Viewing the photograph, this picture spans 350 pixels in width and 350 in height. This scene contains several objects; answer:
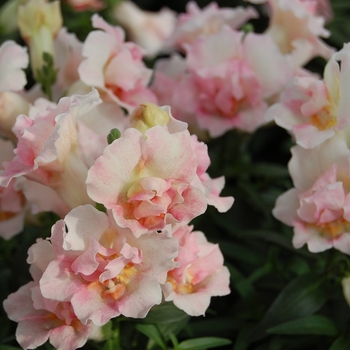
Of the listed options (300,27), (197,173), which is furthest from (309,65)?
(197,173)

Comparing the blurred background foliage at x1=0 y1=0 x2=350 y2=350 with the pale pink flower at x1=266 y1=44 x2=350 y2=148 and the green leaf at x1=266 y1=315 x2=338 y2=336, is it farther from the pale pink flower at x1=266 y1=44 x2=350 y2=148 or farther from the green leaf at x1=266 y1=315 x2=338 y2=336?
the pale pink flower at x1=266 y1=44 x2=350 y2=148

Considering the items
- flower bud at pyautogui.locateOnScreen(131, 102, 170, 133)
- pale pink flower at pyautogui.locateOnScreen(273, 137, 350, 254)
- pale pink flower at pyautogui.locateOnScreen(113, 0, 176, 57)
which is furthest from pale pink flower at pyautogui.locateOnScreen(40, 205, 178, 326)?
pale pink flower at pyautogui.locateOnScreen(113, 0, 176, 57)

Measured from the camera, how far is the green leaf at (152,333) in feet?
2.53

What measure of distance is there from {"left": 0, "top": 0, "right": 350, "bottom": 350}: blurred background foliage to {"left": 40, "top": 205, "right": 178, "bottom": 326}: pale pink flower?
12 cm

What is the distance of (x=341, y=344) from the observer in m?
0.83

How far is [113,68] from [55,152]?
308mm

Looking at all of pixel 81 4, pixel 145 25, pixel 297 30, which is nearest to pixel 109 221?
pixel 297 30

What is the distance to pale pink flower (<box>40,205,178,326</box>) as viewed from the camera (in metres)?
0.62

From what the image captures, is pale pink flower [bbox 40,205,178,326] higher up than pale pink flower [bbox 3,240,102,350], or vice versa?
pale pink flower [bbox 40,205,178,326]

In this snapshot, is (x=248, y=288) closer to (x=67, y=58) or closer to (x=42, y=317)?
(x=42, y=317)

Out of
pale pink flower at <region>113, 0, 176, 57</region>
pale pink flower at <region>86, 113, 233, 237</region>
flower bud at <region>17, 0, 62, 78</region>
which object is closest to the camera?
pale pink flower at <region>86, 113, 233, 237</region>

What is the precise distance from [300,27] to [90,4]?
2.20 feet

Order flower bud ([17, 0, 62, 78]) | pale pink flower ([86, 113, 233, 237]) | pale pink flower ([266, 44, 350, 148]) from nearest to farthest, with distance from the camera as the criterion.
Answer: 1. pale pink flower ([86, 113, 233, 237])
2. pale pink flower ([266, 44, 350, 148])
3. flower bud ([17, 0, 62, 78])

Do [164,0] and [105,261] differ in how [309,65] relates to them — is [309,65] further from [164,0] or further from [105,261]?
[105,261]
